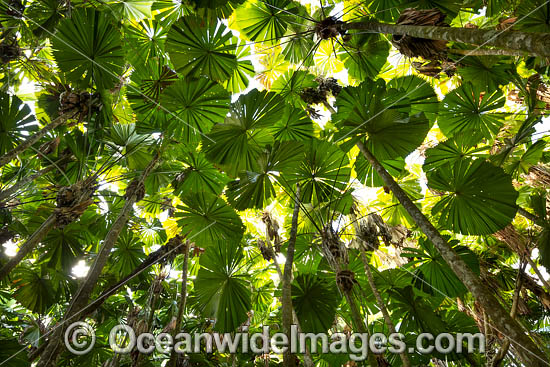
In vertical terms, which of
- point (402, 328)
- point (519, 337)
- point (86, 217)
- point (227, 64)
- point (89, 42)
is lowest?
point (519, 337)

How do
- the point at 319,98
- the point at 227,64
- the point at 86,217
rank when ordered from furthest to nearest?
the point at 319,98 < the point at 86,217 < the point at 227,64

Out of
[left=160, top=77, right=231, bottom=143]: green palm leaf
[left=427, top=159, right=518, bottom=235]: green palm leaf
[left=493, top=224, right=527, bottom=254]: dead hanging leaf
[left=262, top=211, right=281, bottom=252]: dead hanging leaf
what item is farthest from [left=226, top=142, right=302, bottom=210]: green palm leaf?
[left=493, top=224, right=527, bottom=254]: dead hanging leaf

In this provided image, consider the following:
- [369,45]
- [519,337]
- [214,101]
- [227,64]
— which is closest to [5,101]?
[214,101]

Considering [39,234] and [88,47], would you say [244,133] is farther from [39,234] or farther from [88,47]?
[39,234]

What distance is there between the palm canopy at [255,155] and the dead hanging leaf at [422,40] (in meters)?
0.01

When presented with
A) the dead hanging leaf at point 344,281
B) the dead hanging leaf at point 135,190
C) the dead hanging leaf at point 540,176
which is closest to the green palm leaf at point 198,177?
the dead hanging leaf at point 135,190

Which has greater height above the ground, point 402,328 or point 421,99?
point 421,99

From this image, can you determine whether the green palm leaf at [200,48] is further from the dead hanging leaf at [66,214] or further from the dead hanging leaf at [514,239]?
the dead hanging leaf at [514,239]

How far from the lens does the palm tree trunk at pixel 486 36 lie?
107cm

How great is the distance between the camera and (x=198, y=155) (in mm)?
3086

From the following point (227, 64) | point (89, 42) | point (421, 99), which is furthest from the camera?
point (227, 64)

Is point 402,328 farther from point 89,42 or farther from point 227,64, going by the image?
point 89,42

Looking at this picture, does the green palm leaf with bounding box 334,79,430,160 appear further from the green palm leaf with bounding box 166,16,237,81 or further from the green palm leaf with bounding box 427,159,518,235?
the green palm leaf with bounding box 166,16,237,81

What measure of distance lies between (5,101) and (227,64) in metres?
1.91
